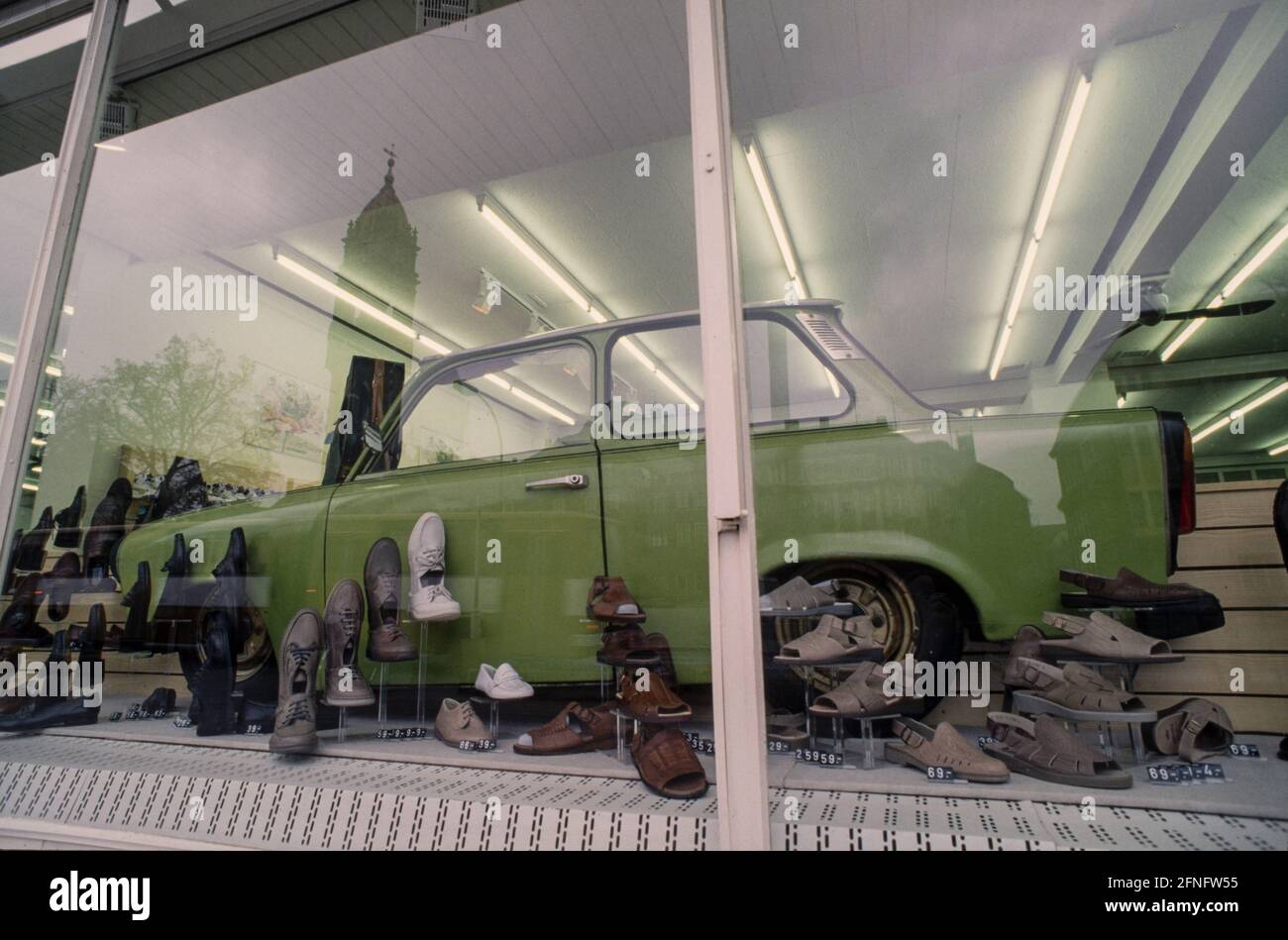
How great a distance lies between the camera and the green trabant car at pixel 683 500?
1636mm

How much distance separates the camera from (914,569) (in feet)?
5.68

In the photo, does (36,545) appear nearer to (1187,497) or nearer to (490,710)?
(490,710)

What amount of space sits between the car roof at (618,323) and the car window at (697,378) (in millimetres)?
37

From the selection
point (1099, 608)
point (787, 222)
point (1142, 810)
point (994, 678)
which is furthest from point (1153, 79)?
point (1142, 810)

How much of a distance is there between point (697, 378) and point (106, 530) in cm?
268

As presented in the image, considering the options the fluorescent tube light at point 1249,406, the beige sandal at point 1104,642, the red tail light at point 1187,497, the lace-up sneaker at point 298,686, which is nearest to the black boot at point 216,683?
the lace-up sneaker at point 298,686

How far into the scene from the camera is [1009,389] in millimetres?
1913

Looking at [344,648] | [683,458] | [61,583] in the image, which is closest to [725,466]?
[683,458]

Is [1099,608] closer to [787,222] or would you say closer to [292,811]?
[787,222]

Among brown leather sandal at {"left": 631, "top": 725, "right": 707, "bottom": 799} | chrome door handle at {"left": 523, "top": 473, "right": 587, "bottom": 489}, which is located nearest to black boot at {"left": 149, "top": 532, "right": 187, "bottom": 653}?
chrome door handle at {"left": 523, "top": 473, "right": 587, "bottom": 489}

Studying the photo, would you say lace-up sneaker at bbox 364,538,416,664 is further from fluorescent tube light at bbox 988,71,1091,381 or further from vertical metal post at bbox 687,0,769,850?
fluorescent tube light at bbox 988,71,1091,381

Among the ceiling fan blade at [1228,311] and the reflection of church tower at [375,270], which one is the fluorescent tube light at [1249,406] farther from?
the reflection of church tower at [375,270]

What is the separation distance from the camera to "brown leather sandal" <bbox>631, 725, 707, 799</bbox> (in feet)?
4.27
